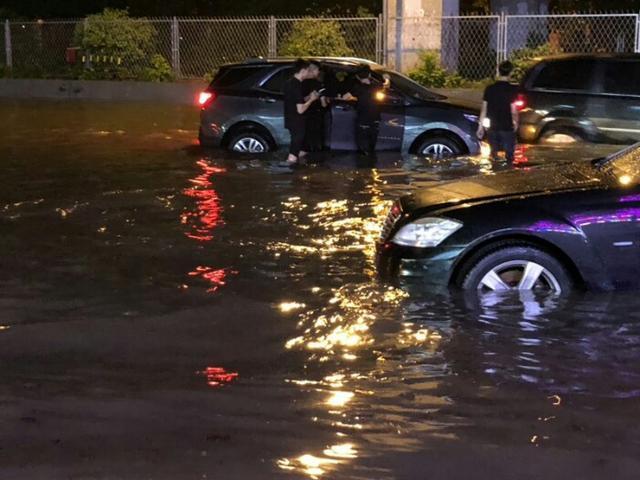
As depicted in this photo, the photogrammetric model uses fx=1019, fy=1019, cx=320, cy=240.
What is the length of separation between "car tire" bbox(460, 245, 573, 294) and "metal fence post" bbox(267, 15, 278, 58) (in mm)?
19698

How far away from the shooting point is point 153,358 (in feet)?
19.3

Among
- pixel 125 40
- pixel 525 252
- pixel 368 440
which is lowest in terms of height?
pixel 368 440

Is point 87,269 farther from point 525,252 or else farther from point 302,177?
point 302,177

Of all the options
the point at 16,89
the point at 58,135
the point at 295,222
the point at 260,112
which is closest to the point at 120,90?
the point at 16,89

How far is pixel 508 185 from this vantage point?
22.7 feet

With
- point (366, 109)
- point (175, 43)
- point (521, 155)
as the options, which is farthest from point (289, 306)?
point (175, 43)

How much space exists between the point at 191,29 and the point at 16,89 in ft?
18.0

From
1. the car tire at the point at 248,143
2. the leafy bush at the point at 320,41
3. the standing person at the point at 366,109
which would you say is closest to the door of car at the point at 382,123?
the standing person at the point at 366,109

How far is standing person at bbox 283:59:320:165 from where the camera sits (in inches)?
526

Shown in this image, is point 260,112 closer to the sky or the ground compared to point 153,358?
closer to the sky

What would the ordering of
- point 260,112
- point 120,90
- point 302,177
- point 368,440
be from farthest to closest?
point 120,90, point 260,112, point 302,177, point 368,440

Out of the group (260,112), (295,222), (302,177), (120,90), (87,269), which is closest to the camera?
(87,269)

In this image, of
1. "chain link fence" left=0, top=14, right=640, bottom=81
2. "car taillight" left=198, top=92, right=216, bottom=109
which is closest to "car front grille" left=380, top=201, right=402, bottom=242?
"car taillight" left=198, top=92, right=216, bottom=109

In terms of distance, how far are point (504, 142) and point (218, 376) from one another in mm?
7734
